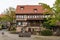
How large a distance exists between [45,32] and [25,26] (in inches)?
667

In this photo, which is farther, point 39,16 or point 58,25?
point 39,16

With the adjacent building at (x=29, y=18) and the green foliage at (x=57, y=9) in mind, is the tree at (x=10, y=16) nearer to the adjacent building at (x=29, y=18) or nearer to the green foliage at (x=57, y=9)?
the adjacent building at (x=29, y=18)

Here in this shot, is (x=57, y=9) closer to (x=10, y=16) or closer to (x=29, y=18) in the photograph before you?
(x=29, y=18)

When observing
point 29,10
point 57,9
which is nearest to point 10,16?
point 29,10

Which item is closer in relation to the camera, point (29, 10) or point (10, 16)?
point (29, 10)

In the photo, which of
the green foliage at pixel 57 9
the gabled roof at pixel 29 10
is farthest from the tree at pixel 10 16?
the green foliage at pixel 57 9

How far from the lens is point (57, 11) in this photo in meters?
58.4

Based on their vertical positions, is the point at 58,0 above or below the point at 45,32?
above

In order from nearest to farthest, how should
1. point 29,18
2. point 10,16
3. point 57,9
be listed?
point 57,9 < point 29,18 < point 10,16

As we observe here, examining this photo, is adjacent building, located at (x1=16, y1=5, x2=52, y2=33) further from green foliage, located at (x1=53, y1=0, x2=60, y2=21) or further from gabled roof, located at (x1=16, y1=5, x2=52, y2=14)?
green foliage, located at (x1=53, y1=0, x2=60, y2=21)

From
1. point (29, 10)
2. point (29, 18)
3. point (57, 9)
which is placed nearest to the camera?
point (57, 9)

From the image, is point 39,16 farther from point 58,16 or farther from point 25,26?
point 58,16

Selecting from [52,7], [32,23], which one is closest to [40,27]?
[32,23]

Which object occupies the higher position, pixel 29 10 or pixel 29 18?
pixel 29 10
